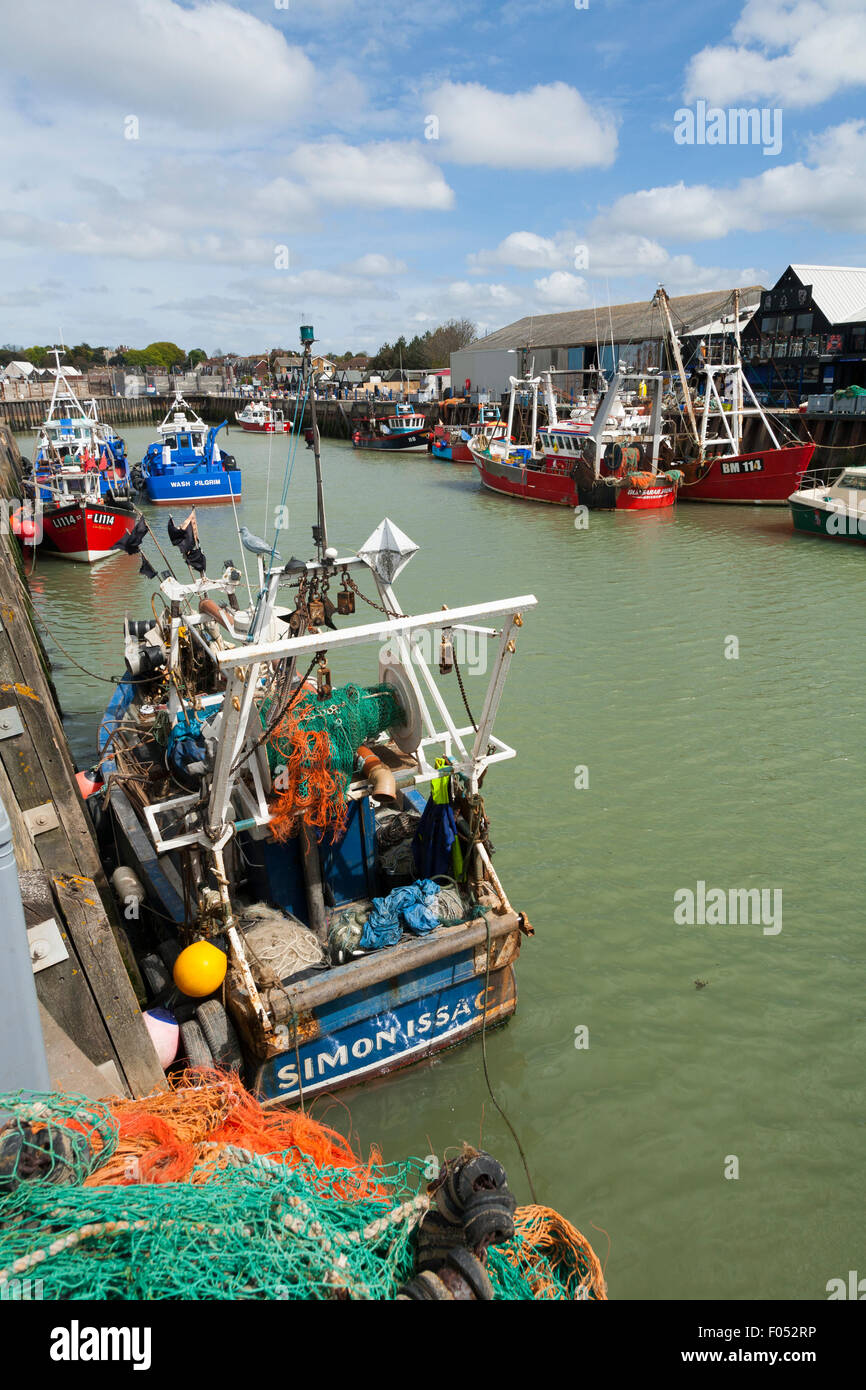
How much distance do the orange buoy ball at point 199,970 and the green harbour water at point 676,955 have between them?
1306 mm

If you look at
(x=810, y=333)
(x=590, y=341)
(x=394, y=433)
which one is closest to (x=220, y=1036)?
(x=810, y=333)

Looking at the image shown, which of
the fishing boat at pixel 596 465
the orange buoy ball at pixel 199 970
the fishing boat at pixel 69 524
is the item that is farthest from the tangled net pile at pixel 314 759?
the fishing boat at pixel 596 465

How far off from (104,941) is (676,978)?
14.9 ft

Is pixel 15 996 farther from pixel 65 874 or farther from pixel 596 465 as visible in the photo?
pixel 596 465

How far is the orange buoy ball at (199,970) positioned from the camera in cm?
527

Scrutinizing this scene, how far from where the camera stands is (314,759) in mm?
5422

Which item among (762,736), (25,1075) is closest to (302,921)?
(25,1075)

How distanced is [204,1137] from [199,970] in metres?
1.14

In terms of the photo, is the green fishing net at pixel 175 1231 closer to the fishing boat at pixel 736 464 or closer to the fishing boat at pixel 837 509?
the fishing boat at pixel 837 509

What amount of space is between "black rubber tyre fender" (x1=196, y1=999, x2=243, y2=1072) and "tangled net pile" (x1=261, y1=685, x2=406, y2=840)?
120cm

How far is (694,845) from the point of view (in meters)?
8.80

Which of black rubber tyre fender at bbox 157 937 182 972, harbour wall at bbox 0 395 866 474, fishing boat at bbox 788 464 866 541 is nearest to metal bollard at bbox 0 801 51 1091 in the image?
black rubber tyre fender at bbox 157 937 182 972

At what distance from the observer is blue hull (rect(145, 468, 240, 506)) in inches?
1372
